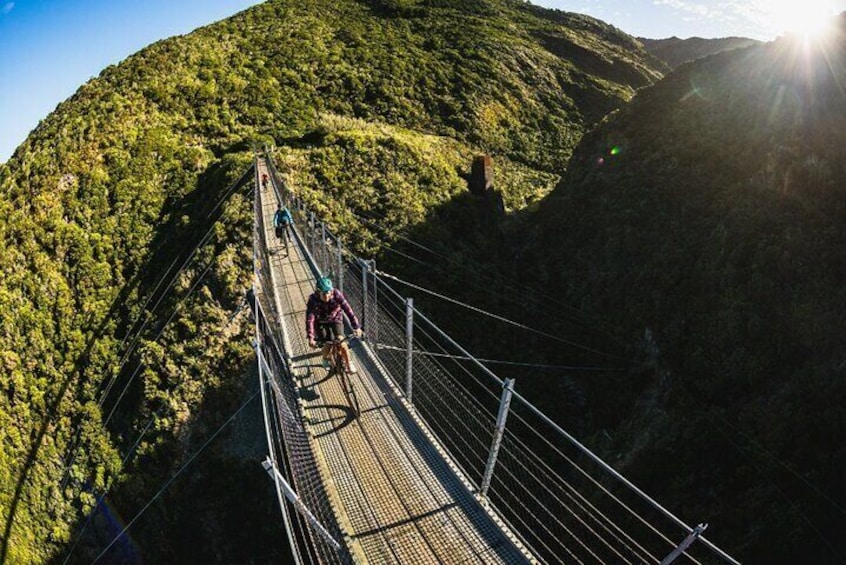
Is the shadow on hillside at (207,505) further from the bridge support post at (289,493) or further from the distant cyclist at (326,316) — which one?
the bridge support post at (289,493)

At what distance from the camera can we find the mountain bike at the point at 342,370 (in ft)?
23.1

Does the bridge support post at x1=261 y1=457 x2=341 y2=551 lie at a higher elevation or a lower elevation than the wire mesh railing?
higher

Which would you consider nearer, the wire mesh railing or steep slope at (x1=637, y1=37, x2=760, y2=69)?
the wire mesh railing

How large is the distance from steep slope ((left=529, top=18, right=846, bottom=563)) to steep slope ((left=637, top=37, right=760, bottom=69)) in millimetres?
72311

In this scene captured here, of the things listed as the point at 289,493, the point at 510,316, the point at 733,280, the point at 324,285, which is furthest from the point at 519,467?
the point at 289,493

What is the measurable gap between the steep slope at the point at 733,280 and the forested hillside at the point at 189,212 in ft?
25.4

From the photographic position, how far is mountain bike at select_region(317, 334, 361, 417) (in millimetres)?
7055

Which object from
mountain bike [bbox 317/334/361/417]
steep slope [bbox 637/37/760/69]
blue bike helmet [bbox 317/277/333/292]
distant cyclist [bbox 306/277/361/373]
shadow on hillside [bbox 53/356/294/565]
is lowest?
shadow on hillside [bbox 53/356/294/565]


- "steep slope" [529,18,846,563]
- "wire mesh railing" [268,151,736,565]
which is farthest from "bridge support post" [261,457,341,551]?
"steep slope" [529,18,846,563]

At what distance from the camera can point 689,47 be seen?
82.6 m

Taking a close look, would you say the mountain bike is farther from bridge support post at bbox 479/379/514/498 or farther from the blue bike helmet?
bridge support post at bbox 479/379/514/498

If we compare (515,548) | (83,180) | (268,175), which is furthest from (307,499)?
(83,180)

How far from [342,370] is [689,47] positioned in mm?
98545

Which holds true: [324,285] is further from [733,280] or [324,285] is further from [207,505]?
[733,280]
